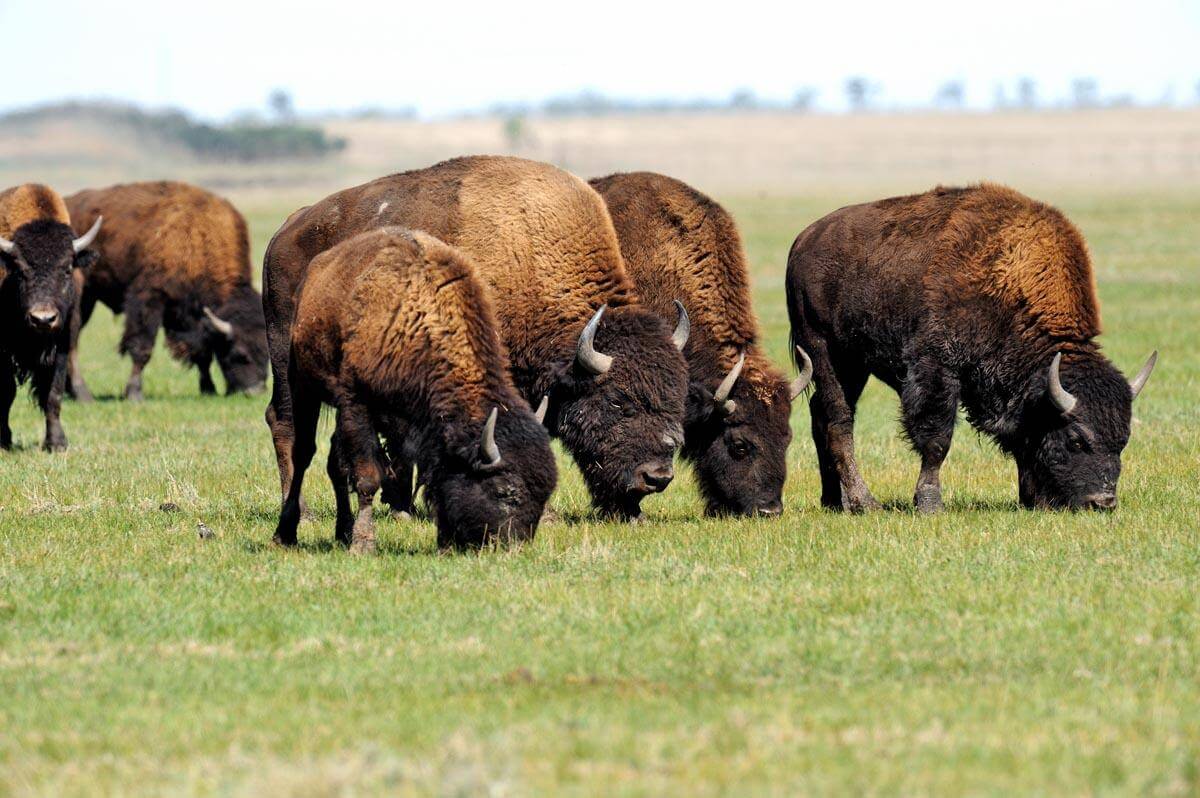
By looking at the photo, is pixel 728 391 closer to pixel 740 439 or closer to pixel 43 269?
pixel 740 439

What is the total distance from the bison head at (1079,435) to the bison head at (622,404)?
2488mm

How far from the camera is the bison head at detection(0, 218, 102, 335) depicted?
15250 mm

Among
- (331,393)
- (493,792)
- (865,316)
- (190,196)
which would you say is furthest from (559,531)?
(190,196)

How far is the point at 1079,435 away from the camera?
11062 millimetres

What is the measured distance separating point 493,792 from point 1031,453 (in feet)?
22.8

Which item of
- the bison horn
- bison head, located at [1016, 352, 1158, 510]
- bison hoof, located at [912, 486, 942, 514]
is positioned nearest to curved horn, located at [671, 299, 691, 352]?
the bison horn

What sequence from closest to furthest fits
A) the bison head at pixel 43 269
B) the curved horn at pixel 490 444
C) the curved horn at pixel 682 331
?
the curved horn at pixel 490 444
the curved horn at pixel 682 331
the bison head at pixel 43 269

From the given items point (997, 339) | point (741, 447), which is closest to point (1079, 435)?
point (997, 339)

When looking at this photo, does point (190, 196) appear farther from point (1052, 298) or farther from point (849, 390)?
point (1052, 298)

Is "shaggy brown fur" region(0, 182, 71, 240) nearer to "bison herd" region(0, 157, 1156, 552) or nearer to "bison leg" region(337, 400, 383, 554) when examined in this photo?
"bison herd" region(0, 157, 1156, 552)

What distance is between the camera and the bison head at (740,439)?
38.0ft

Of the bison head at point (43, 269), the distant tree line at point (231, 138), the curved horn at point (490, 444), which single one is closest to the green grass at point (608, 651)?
the curved horn at point (490, 444)

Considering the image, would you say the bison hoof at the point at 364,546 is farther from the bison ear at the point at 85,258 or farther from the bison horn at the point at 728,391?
the bison ear at the point at 85,258

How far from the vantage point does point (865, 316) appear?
39.2 ft
